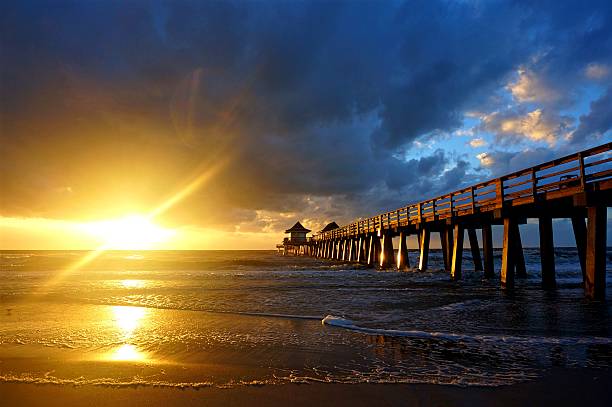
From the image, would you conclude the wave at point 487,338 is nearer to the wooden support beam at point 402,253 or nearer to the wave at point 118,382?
the wave at point 118,382

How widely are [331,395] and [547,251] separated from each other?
13.0 metres

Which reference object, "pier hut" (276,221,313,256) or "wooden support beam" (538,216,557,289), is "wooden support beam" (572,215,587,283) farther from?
"pier hut" (276,221,313,256)

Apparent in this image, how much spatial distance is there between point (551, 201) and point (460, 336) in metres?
7.33

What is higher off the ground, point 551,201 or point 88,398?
point 551,201

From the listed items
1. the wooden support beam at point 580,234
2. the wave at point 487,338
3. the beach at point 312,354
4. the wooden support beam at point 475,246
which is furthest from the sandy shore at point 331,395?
the wooden support beam at point 475,246

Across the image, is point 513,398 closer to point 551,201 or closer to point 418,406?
point 418,406

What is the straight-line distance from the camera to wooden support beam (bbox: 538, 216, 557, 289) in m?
13.4

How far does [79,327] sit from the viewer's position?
24.0 ft

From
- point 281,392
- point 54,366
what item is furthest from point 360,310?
point 54,366

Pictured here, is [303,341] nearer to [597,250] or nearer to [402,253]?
[597,250]

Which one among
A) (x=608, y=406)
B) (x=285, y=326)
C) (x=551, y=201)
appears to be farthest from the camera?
(x=551, y=201)

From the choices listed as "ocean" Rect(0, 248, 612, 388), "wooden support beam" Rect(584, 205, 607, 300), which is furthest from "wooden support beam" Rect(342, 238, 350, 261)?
"wooden support beam" Rect(584, 205, 607, 300)

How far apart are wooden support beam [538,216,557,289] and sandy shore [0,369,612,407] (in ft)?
35.2

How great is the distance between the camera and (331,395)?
12.0 feet
